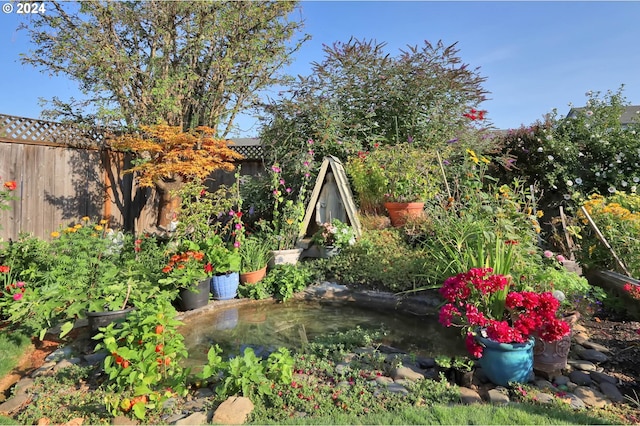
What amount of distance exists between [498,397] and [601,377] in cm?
86

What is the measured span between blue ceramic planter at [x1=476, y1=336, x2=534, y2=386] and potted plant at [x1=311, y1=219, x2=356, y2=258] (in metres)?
2.73

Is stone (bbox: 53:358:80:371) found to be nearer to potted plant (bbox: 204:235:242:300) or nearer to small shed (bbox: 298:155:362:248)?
potted plant (bbox: 204:235:242:300)

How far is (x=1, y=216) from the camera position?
498cm

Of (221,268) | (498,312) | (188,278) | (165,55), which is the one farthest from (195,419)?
(165,55)

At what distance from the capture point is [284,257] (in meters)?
4.94

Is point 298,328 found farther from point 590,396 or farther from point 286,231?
point 590,396

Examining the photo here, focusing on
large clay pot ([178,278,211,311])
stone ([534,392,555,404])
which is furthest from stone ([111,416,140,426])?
stone ([534,392,555,404])

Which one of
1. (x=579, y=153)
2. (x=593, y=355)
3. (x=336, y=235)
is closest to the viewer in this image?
(x=593, y=355)

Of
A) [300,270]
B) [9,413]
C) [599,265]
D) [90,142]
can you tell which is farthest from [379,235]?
[90,142]

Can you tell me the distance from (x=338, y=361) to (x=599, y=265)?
3.60m

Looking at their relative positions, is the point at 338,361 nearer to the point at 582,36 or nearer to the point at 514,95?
the point at 582,36

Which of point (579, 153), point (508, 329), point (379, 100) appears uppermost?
point (379, 100)

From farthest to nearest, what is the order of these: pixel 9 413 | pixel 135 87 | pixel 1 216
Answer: pixel 135 87
pixel 1 216
pixel 9 413

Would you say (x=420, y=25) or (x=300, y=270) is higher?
(x=420, y=25)
